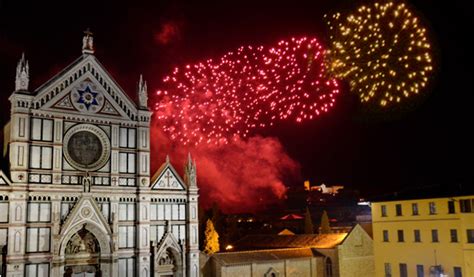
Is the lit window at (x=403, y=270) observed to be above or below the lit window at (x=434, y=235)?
below

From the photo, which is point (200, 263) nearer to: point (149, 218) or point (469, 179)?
point (149, 218)

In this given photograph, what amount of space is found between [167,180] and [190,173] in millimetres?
2203

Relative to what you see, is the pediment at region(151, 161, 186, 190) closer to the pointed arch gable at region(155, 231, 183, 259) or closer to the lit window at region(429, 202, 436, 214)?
the pointed arch gable at region(155, 231, 183, 259)

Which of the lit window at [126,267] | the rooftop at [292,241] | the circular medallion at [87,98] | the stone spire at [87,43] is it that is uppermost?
the stone spire at [87,43]

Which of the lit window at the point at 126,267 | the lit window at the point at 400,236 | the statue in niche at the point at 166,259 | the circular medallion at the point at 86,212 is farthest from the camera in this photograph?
the lit window at the point at 400,236

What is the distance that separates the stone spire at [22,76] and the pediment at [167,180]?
1213 cm

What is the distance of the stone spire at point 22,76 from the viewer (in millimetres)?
39156

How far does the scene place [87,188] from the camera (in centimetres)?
4019

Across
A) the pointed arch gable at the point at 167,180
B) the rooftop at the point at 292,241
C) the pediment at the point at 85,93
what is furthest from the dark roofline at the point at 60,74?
the rooftop at the point at 292,241

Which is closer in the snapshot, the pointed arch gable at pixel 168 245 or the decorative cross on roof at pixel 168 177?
the pointed arch gable at pixel 168 245

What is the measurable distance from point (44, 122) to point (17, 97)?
2533 millimetres

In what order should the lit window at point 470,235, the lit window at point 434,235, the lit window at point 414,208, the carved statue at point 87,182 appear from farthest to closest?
the lit window at point 414,208 < the lit window at point 434,235 < the lit window at point 470,235 < the carved statue at point 87,182

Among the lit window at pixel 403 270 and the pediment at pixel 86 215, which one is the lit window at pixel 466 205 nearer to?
the lit window at pixel 403 270

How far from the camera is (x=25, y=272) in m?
37.0
